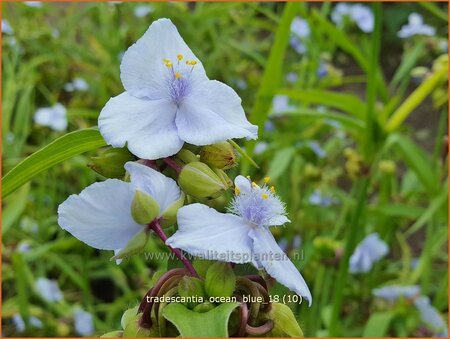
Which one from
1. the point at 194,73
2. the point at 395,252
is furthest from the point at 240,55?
the point at 194,73

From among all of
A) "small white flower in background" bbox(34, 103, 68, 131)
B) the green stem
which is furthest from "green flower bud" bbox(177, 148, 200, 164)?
"small white flower in background" bbox(34, 103, 68, 131)

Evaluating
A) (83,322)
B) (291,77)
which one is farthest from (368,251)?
(291,77)

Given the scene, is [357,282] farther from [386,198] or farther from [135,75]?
[135,75]

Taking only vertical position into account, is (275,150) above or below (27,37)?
below

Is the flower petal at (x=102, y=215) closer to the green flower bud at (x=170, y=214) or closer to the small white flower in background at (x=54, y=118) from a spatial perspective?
the green flower bud at (x=170, y=214)

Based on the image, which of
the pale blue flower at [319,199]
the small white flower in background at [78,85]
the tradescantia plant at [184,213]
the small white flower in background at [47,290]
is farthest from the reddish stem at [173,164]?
the small white flower in background at [78,85]

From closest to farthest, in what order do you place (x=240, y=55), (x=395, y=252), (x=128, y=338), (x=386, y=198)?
(x=128, y=338)
(x=386, y=198)
(x=395, y=252)
(x=240, y=55)

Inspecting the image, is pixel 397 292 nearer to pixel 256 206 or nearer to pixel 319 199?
pixel 319 199
